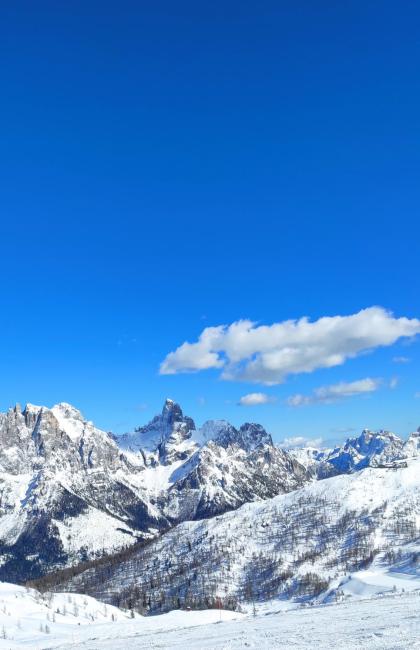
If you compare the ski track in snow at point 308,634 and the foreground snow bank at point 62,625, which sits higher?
the ski track in snow at point 308,634

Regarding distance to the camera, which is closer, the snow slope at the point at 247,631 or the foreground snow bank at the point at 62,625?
the snow slope at the point at 247,631

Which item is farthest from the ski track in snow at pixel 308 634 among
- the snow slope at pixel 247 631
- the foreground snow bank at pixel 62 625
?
the foreground snow bank at pixel 62 625

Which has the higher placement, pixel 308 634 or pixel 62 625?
pixel 308 634

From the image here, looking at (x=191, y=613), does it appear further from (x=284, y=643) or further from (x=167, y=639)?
(x=284, y=643)

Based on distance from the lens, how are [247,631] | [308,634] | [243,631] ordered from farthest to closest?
[243,631], [247,631], [308,634]

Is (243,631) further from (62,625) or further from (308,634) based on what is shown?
(62,625)

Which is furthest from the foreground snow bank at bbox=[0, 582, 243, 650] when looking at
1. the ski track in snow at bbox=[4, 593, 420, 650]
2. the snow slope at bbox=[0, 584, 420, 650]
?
the ski track in snow at bbox=[4, 593, 420, 650]

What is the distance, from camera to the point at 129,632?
209ft

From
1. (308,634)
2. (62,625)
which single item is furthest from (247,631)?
(62,625)

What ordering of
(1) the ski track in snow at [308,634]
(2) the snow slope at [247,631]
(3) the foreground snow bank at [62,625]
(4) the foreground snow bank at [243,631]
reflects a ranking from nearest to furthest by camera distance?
(1) the ski track in snow at [308,634], (2) the snow slope at [247,631], (4) the foreground snow bank at [243,631], (3) the foreground snow bank at [62,625]

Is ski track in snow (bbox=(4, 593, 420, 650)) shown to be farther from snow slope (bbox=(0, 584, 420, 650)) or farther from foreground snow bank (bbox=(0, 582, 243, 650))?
foreground snow bank (bbox=(0, 582, 243, 650))

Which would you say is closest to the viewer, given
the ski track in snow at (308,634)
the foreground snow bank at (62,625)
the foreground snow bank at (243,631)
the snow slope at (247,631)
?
the ski track in snow at (308,634)

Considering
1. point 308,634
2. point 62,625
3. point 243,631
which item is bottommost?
point 62,625

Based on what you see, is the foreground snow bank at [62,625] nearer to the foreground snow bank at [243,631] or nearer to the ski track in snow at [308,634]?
the foreground snow bank at [243,631]
